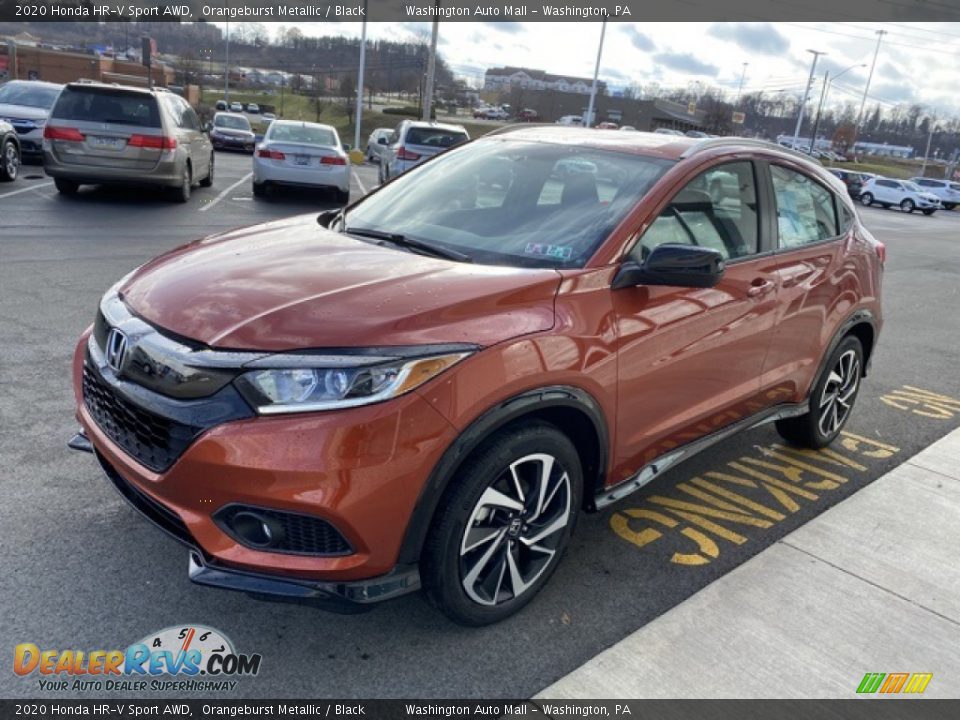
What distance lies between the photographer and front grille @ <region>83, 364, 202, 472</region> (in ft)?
8.30

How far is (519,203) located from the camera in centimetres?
363

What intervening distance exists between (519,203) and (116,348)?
182 centimetres

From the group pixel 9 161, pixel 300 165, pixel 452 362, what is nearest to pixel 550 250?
pixel 452 362

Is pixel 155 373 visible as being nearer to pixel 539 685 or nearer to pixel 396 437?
pixel 396 437

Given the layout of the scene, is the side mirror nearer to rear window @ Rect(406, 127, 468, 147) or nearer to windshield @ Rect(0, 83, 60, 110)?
rear window @ Rect(406, 127, 468, 147)

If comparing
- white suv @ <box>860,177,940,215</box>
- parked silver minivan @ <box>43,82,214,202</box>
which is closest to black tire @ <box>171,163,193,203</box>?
parked silver minivan @ <box>43,82,214,202</box>

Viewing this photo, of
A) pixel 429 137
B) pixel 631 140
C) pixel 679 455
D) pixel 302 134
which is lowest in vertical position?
pixel 679 455

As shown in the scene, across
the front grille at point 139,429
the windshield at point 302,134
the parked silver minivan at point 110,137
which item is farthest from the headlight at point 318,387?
the windshield at point 302,134

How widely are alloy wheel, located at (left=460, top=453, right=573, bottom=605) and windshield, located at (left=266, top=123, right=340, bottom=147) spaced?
12.8m

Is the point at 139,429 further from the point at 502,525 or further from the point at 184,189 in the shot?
the point at 184,189

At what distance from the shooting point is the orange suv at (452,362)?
2.45 metres

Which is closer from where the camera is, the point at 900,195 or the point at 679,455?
the point at 679,455

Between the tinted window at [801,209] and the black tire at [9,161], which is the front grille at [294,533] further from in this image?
the black tire at [9,161]

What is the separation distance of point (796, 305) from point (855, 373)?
1.25 m
